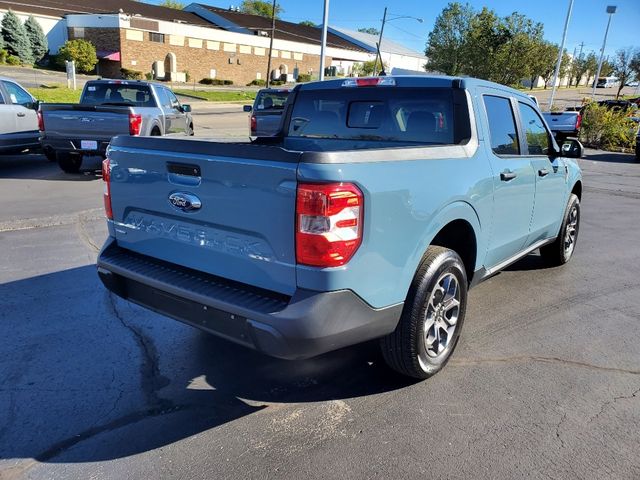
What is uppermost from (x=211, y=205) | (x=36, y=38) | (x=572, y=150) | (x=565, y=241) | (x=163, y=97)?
(x=36, y=38)

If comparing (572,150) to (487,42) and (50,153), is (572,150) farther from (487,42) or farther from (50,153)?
(487,42)

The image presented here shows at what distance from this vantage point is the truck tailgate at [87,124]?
959 centimetres

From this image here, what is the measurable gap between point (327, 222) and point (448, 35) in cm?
6681

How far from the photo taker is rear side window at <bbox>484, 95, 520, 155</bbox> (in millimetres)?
3990

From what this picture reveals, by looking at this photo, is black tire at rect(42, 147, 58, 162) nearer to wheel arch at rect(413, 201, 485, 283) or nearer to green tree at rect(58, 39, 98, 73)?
wheel arch at rect(413, 201, 485, 283)

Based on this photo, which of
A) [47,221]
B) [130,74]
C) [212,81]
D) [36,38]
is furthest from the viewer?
[212,81]

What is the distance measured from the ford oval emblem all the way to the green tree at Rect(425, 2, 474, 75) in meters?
61.4

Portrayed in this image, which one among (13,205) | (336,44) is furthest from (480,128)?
(336,44)

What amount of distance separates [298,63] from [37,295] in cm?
7233

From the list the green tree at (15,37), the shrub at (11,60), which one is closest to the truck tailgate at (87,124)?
the shrub at (11,60)

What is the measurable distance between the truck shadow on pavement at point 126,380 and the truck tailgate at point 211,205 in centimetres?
82

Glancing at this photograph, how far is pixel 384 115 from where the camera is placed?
13.7 ft

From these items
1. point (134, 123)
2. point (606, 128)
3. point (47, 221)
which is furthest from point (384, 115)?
point (606, 128)

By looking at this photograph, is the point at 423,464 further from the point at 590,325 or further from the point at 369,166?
the point at 590,325
